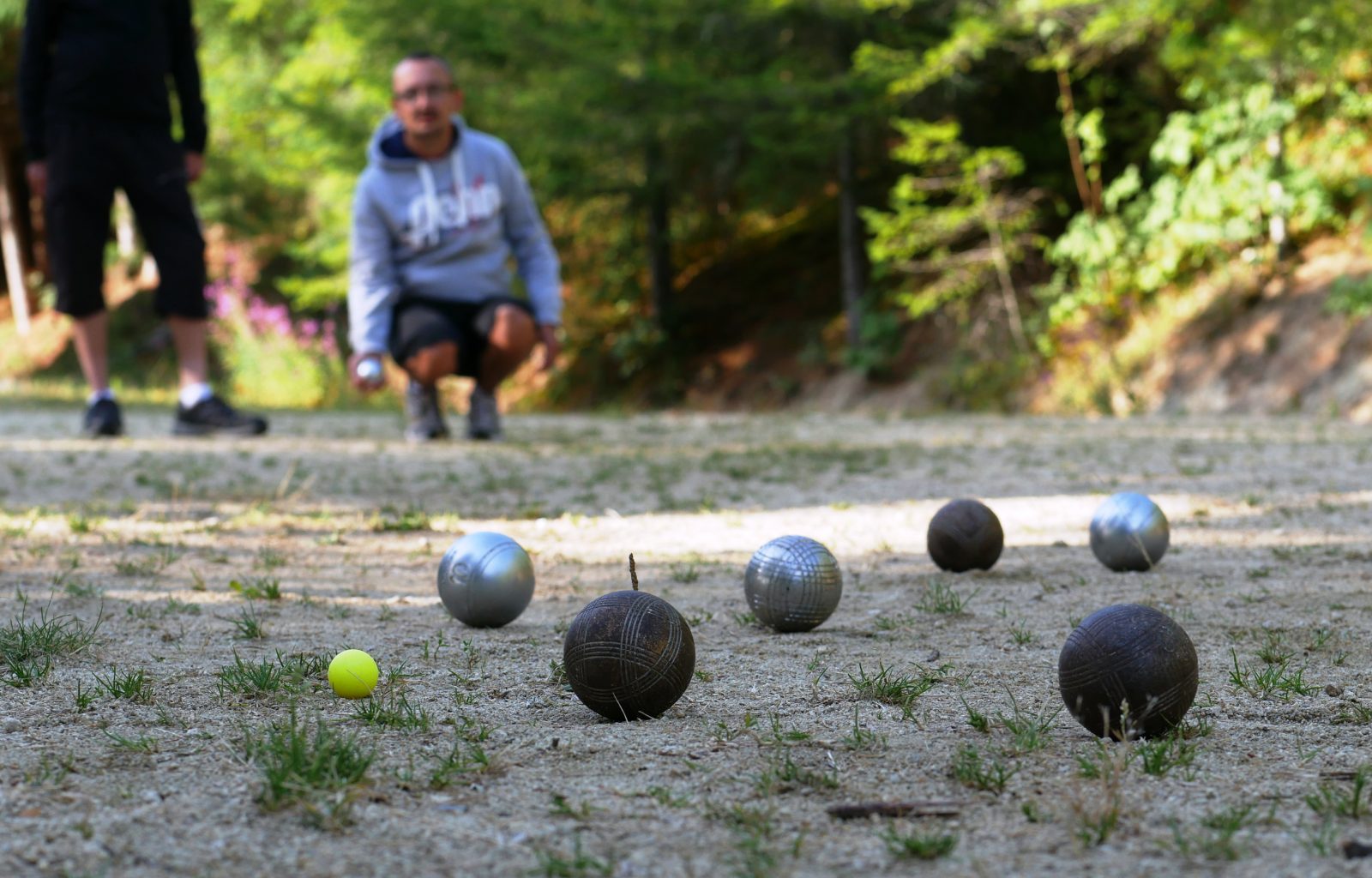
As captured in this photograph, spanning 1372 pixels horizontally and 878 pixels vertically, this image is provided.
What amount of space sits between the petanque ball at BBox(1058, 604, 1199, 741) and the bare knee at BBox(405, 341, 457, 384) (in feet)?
19.9

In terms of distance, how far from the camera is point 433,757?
243 centimetres

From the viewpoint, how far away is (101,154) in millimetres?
8031

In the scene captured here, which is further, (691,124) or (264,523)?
(691,124)

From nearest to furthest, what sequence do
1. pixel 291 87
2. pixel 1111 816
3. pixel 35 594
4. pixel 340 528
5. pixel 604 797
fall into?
1. pixel 1111 816
2. pixel 604 797
3. pixel 35 594
4. pixel 340 528
5. pixel 291 87

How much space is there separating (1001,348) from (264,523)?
10.3m

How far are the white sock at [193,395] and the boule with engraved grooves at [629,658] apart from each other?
249 inches

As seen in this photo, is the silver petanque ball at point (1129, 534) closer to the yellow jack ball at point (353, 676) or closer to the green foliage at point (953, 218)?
the yellow jack ball at point (353, 676)

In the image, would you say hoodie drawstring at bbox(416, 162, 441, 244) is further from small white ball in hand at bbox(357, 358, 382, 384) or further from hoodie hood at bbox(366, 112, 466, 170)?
small white ball in hand at bbox(357, 358, 382, 384)

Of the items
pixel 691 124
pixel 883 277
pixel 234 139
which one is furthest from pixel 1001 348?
pixel 234 139

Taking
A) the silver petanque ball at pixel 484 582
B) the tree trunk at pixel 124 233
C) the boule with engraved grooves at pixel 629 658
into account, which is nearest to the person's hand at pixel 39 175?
the silver petanque ball at pixel 484 582

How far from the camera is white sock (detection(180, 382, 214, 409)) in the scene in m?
8.45

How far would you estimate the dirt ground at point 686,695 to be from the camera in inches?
80.0

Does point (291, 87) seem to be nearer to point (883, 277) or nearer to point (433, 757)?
point (883, 277)

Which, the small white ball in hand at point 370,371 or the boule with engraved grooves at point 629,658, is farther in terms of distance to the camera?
the small white ball in hand at point 370,371
